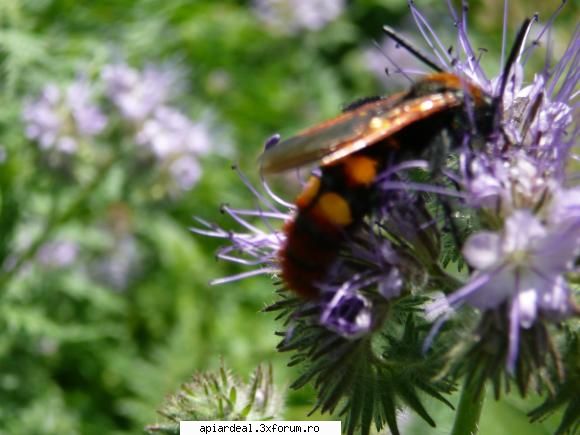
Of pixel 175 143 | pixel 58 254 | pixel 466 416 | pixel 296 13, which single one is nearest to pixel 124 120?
pixel 175 143

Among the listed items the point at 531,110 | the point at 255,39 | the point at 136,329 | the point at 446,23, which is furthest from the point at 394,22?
the point at 531,110

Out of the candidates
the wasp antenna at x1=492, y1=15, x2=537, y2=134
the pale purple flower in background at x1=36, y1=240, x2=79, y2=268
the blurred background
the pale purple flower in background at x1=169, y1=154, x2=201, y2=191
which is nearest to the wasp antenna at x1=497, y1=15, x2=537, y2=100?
the wasp antenna at x1=492, y1=15, x2=537, y2=134

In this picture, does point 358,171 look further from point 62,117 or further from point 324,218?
point 62,117

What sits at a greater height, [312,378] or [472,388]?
[312,378]

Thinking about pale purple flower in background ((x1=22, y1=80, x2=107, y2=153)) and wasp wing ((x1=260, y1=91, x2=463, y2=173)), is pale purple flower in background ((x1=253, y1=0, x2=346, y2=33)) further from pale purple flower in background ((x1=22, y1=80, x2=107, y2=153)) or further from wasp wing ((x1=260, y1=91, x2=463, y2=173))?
wasp wing ((x1=260, y1=91, x2=463, y2=173))

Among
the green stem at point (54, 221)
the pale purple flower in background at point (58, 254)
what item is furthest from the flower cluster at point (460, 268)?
the pale purple flower in background at point (58, 254)

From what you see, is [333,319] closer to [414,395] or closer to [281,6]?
[414,395]

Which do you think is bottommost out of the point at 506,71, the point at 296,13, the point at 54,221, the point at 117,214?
the point at 506,71
